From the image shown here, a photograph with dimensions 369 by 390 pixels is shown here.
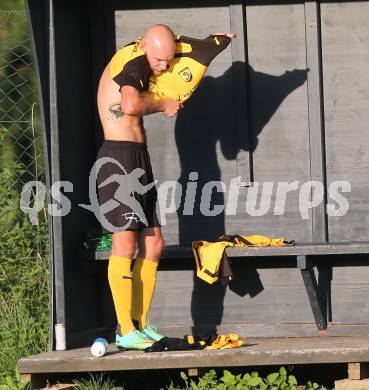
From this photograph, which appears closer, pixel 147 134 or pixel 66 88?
pixel 66 88

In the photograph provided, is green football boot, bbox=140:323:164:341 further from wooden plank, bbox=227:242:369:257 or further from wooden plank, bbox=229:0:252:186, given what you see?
wooden plank, bbox=229:0:252:186

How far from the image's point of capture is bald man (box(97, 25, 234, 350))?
275 inches

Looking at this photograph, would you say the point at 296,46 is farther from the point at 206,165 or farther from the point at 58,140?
the point at 58,140

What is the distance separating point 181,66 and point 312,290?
5.38 feet

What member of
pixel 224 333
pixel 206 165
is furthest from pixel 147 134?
pixel 224 333

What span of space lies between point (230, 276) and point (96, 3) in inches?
82.6

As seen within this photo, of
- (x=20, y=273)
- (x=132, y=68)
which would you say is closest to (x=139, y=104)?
(x=132, y=68)

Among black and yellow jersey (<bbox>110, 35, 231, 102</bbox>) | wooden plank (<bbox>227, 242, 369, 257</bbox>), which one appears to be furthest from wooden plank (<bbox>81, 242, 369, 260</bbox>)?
black and yellow jersey (<bbox>110, 35, 231, 102</bbox>)

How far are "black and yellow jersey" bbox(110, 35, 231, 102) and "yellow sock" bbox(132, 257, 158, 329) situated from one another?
103 cm

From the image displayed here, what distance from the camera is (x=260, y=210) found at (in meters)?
7.88

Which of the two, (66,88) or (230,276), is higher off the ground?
(66,88)

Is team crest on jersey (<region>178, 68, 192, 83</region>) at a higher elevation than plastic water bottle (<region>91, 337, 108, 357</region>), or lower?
higher

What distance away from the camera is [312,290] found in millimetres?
7457

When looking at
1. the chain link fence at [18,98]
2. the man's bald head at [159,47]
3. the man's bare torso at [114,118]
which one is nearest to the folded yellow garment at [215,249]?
the man's bare torso at [114,118]
